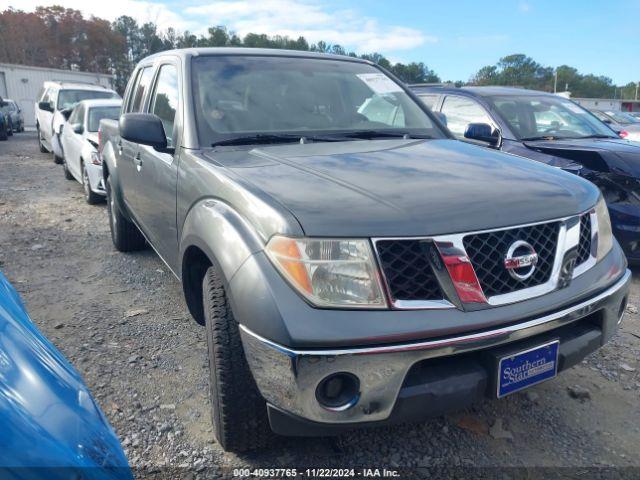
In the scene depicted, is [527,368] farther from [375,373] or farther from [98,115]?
[98,115]

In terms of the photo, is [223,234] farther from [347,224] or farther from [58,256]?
[58,256]

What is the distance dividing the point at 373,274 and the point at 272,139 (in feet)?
4.36

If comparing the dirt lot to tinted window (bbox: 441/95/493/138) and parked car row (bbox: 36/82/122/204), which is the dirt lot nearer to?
tinted window (bbox: 441/95/493/138)

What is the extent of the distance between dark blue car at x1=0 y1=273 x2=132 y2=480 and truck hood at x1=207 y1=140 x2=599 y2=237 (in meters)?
0.86

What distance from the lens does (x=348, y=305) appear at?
68.0 inches

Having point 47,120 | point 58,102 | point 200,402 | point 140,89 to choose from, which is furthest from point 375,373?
point 47,120

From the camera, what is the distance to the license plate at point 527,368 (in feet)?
6.22

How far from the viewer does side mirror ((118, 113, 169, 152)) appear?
2.77 metres

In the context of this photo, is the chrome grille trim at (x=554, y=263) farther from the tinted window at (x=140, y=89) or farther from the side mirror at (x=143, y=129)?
the tinted window at (x=140, y=89)

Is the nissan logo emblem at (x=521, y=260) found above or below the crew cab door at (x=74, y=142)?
above

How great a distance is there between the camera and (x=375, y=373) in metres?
1.70

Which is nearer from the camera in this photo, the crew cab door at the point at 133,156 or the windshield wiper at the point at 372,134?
the windshield wiper at the point at 372,134

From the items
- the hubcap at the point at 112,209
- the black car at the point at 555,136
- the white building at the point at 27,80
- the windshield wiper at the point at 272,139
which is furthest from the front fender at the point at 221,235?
the white building at the point at 27,80

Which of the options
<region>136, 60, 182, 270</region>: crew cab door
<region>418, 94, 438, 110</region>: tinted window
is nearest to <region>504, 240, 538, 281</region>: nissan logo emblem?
<region>136, 60, 182, 270</region>: crew cab door
